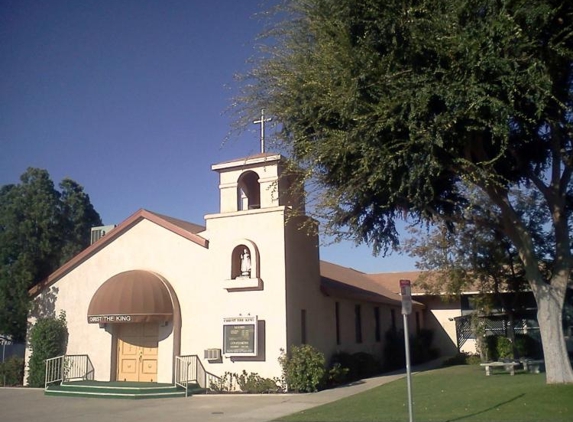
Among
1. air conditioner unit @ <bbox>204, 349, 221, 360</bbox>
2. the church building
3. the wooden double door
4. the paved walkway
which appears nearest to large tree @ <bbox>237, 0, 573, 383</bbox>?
the church building

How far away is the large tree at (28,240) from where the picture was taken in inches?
930

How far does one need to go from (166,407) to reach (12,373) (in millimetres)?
10311

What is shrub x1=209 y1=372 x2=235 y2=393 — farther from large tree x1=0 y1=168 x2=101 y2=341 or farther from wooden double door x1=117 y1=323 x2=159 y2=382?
large tree x1=0 y1=168 x2=101 y2=341

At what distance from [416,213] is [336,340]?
8.52m

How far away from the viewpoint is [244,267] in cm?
2077

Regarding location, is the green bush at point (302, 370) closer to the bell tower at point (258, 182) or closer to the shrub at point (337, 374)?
the shrub at point (337, 374)

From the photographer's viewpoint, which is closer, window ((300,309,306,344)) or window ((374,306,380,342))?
window ((300,309,306,344))

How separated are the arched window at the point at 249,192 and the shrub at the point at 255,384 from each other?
602cm

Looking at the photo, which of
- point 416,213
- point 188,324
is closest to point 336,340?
point 188,324

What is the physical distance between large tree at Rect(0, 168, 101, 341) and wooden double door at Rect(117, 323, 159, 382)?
4.64 metres

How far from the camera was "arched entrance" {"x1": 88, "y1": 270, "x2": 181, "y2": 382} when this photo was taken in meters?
20.4

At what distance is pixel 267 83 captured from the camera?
16.1 m

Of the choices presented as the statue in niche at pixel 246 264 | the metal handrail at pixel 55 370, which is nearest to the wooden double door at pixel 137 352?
the metal handrail at pixel 55 370

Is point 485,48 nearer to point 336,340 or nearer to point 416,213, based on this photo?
point 416,213
